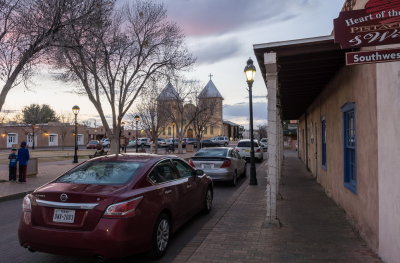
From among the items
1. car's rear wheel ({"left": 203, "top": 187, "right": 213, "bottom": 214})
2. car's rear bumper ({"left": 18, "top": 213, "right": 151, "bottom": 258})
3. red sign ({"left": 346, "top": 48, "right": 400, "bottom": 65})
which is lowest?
car's rear wheel ({"left": 203, "top": 187, "right": 213, "bottom": 214})

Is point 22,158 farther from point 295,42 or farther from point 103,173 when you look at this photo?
point 295,42

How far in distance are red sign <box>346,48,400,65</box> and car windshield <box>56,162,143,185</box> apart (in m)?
3.25

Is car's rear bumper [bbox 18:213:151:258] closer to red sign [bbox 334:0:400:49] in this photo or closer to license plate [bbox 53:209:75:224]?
license plate [bbox 53:209:75:224]

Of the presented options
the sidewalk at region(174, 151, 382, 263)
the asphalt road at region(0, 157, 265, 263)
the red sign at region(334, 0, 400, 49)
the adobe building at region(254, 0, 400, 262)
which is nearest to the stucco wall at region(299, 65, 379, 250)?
the adobe building at region(254, 0, 400, 262)

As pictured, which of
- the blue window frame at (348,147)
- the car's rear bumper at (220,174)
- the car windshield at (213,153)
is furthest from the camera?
the car windshield at (213,153)

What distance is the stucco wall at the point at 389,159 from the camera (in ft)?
12.5

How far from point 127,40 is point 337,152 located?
→ 16246 mm

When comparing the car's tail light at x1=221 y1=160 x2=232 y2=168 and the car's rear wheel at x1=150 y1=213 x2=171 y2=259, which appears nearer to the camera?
the car's rear wheel at x1=150 y1=213 x2=171 y2=259

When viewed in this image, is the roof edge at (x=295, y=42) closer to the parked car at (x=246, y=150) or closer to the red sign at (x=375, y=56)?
the red sign at (x=375, y=56)

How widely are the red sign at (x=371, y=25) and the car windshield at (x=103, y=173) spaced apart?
10.9ft

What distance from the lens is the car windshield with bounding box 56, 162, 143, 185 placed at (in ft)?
15.7

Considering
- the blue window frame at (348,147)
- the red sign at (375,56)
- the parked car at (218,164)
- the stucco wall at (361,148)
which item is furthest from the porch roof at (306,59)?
the parked car at (218,164)

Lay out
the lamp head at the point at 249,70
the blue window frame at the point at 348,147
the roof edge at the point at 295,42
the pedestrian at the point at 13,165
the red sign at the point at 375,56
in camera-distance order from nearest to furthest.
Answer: the red sign at the point at 375,56
the roof edge at the point at 295,42
the blue window frame at the point at 348,147
the lamp head at the point at 249,70
the pedestrian at the point at 13,165

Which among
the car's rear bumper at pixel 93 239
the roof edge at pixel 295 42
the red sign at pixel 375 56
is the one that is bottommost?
the car's rear bumper at pixel 93 239
